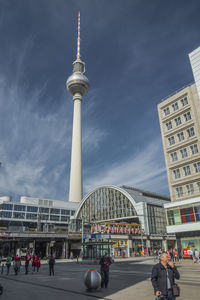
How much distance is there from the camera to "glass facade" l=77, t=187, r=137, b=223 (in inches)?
2863

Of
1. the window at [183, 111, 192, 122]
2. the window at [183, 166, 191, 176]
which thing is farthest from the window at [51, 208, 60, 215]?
the window at [183, 111, 192, 122]

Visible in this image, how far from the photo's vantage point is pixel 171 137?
1740 inches

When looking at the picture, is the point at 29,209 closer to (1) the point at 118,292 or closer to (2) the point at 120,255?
(2) the point at 120,255

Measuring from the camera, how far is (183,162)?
1576 inches

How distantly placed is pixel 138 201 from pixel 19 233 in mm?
36208

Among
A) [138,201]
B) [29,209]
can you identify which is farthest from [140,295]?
[29,209]

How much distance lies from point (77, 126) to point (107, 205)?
136 ft

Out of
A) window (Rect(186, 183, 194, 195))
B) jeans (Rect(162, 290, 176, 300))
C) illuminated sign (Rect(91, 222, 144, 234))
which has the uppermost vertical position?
window (Rect(186, 183, 194, 195))

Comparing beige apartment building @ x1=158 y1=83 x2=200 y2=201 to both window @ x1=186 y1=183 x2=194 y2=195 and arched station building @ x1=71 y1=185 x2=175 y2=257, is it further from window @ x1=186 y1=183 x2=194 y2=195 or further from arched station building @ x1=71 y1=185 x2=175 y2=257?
arched station building @ x1=71 y1=185 x2=175 y2=257

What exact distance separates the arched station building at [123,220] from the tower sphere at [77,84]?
55.7 meters

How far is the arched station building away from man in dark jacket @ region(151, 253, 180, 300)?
42.4 meters

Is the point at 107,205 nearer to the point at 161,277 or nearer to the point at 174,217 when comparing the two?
the point at 174,217

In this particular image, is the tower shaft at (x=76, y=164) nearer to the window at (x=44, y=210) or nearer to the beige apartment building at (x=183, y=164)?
the window at (x=44, y=210)

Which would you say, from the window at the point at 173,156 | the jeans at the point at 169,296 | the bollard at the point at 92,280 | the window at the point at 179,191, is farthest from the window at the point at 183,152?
the jeans at the point at 169,296
